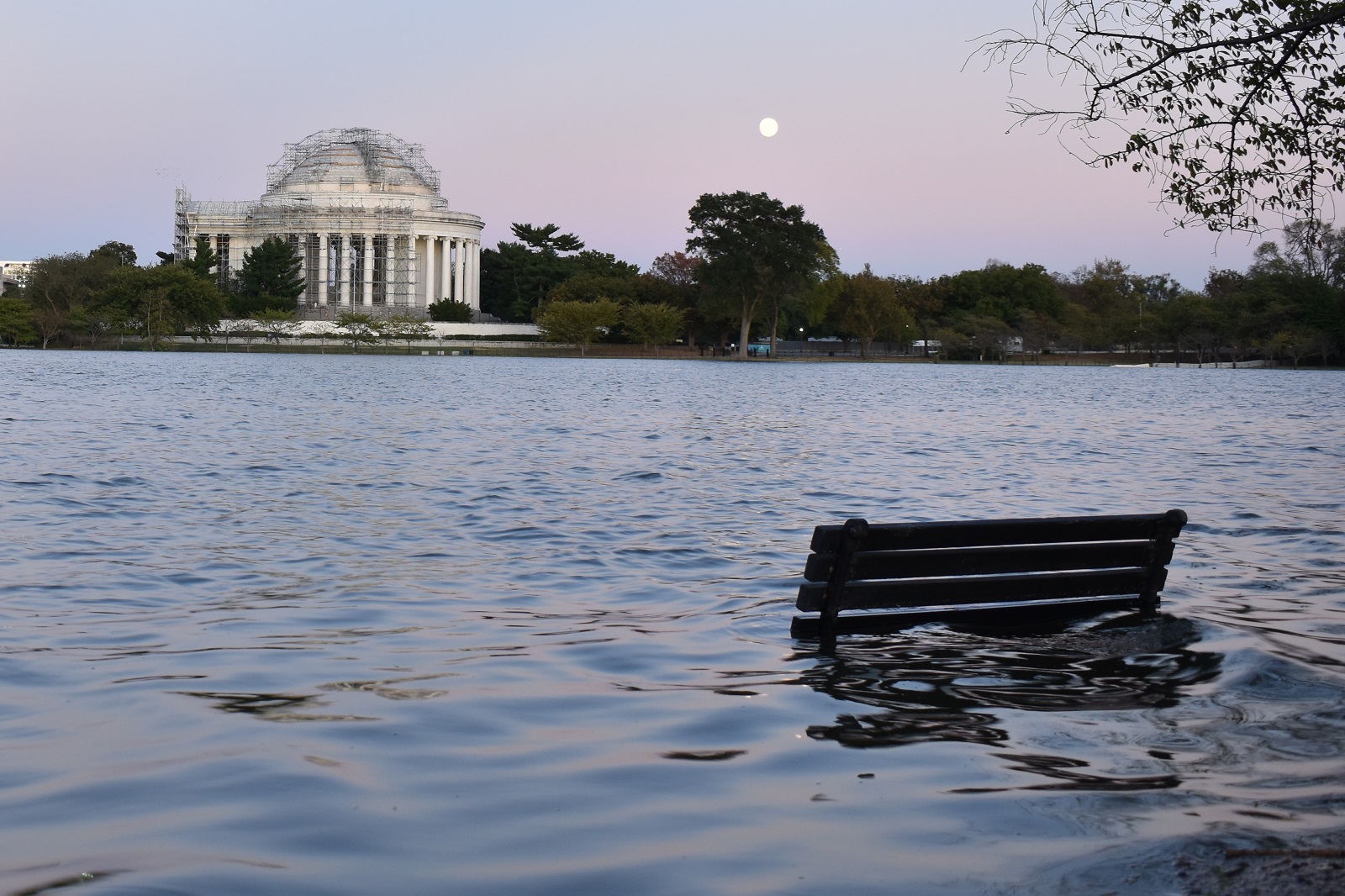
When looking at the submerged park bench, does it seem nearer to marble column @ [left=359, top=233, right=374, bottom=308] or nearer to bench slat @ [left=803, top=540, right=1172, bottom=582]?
bench slat @ [left=803, top=540, right=1172, bottom=582]

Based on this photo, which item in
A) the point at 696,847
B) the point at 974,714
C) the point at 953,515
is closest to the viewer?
the point at 696,847

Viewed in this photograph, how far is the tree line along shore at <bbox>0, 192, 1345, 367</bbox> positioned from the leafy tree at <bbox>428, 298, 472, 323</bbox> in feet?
0.63

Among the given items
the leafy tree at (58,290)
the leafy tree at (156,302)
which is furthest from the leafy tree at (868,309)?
the leafy tree at (58,290)

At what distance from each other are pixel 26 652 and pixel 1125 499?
15.5 m

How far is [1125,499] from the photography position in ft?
65.4

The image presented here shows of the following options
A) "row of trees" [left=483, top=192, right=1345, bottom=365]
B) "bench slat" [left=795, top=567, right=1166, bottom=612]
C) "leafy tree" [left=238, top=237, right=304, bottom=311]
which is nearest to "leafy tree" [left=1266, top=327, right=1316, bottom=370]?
"row of trees" [left=483, top=192, right=1345, bottom=365]

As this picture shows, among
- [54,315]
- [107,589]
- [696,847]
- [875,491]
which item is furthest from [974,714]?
[54,315]

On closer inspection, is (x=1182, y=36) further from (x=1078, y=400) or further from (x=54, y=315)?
(x=54, y=315)

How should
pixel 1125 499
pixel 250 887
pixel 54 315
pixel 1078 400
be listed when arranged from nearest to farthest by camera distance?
1. pixel 250 887
2. pixel 1125 499
3. pixel 1078 400
4. pixel 54 315

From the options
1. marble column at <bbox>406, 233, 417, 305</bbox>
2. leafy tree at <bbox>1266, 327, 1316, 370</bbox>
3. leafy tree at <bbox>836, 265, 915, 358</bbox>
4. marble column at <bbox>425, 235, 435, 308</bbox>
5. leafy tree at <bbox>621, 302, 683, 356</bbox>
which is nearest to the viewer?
leafy tree at <bbox>1266, 327, 1316, 370</bbox>

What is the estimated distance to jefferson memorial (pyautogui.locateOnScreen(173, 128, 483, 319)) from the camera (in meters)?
144

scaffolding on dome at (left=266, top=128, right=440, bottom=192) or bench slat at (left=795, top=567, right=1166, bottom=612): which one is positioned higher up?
scaffolding on dome at (left=266, top=128, right=440, bottom=192)

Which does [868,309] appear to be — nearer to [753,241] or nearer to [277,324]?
[753,241]

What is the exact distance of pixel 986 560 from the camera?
30.2 feet
